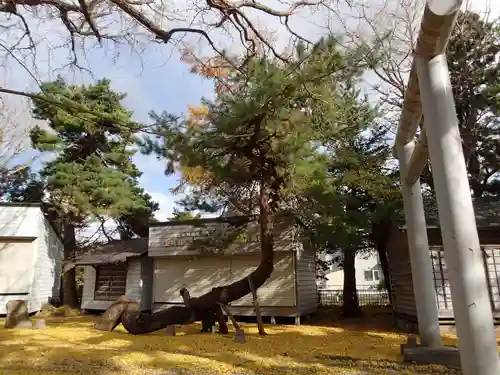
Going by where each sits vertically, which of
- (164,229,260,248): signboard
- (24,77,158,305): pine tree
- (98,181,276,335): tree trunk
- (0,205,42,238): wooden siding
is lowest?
(98,181,276,335): tree trunk

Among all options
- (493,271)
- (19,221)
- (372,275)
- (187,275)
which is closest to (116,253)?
(19,221)

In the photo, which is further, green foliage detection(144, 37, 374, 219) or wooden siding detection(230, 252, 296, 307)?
wooden siding detection(230, 252, 296, 307)

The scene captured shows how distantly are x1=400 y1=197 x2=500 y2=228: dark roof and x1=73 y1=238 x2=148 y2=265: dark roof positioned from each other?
9.96 meters

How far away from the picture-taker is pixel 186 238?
1318cm

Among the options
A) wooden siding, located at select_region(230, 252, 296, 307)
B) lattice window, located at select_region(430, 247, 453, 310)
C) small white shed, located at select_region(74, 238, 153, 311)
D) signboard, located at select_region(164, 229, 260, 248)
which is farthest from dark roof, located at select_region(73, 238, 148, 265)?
lattice window, located at select_region(430, 247, 453, 310)

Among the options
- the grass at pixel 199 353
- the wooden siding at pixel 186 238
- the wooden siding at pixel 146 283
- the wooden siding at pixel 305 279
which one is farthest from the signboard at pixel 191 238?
the grass at pixel 199 353

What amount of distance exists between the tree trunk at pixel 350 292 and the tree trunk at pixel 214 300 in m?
5.59

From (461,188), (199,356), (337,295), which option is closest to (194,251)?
(199,356)

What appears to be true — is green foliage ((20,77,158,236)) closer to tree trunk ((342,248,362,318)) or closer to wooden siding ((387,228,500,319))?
tree trunk ((342,248,362,318))

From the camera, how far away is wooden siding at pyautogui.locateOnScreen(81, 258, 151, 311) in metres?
14.1

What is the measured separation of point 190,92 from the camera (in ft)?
20.7

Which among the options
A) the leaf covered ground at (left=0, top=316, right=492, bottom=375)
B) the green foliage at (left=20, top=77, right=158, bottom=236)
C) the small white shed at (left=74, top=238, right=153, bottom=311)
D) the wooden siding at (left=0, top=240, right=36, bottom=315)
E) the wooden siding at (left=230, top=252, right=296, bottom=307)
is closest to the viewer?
the leaf covered ground at (left=0, top=316, right=492, bottom=375)

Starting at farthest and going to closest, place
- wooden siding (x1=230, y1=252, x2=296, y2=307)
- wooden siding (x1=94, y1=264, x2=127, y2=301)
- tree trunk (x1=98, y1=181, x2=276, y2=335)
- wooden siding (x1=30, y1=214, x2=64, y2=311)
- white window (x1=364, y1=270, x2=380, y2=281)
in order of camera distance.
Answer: white window (x1=364, y1=270, x2=380, y2=281) → wooden siding (x1=94, y1=264, x2=127, y2=301) → wooden siding (x1=30, y1=214, x2=64, y2=311) → wooden siding (x1=230, y1=252, x2=296, y2=307) → tree trunk (x1=98, y1=181, x2=276, y2=335)

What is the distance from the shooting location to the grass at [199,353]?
15.9ft
